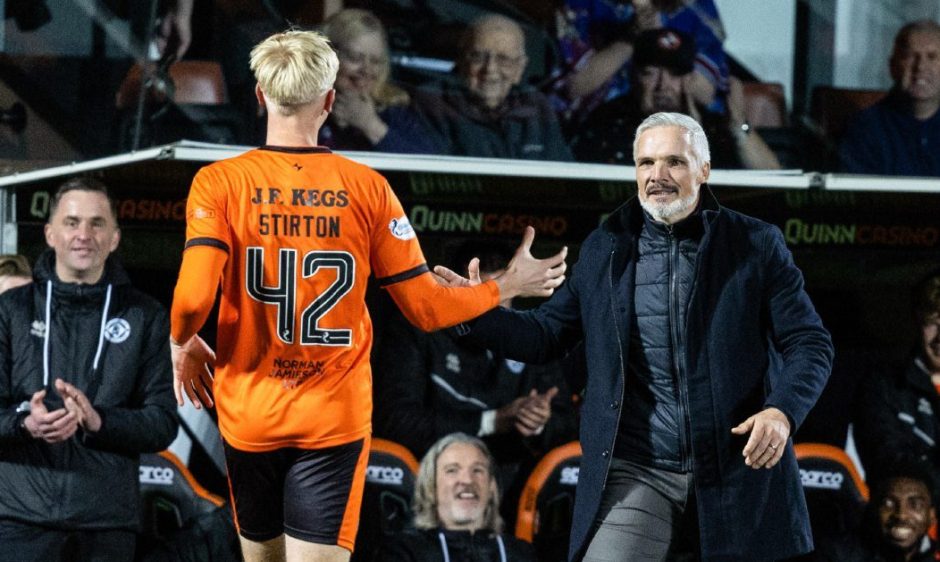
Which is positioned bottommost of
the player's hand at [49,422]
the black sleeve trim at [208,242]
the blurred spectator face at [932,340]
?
the player's hand at [49,422]

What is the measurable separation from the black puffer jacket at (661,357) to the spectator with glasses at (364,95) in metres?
2.59

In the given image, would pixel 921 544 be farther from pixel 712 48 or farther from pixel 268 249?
pixel 268 249

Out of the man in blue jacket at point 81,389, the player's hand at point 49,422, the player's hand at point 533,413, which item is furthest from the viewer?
the player's hand at point 533,413

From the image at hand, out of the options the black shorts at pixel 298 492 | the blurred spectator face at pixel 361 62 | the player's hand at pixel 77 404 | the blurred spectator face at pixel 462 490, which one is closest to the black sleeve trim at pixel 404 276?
the black shorts at pixel 298 492

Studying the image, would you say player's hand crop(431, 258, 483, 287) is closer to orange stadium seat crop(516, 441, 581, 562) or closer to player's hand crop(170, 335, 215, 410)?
player's hand crop(170, 335, 215, 410)

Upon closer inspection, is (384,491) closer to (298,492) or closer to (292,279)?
(298,492)

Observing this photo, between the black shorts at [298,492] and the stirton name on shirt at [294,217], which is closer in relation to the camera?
the stirton name on shirt at [294,217]

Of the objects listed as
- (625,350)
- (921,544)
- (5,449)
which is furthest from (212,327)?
(625,350)

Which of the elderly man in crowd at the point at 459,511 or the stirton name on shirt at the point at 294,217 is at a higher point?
the stirton name on shirt at the point at 294,217

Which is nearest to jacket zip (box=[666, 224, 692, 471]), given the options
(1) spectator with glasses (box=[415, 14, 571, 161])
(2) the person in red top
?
(2) the person in red top

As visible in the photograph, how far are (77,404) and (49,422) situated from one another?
0.10 m

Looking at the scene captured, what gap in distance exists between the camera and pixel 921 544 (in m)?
5.86

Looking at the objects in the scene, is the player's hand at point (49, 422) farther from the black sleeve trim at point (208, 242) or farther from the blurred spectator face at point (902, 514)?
the blurred spectator face at point (902, 514)

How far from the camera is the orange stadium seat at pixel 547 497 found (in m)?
5.71
